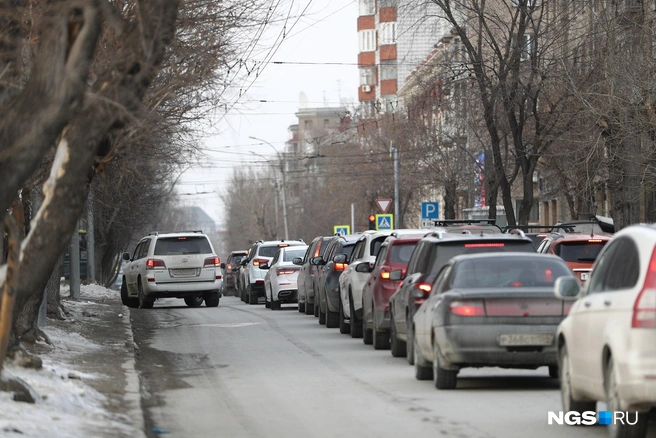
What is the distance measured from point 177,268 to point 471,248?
18532 mm

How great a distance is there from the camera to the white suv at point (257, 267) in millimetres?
38438

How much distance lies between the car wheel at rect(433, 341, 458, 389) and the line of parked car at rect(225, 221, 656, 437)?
0.01 meters

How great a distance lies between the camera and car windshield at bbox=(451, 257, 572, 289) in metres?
13.3

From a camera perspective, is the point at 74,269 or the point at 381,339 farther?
the point at 74,269

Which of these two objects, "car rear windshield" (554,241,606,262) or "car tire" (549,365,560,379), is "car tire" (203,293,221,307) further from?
"car tire" (549,365,560,379)

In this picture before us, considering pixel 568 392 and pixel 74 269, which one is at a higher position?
pixel 74 269

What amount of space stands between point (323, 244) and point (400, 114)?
3492cm

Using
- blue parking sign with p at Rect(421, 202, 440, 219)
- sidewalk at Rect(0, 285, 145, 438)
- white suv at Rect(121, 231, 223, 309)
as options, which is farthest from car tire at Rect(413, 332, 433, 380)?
blue parking sign with p at Rect(421, 202, 440, 219)

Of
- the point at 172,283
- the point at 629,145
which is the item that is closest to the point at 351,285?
the point at 629,145

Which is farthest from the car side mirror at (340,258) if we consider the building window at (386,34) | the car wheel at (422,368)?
the building window at (386,34)

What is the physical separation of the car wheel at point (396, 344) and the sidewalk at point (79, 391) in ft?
11.5

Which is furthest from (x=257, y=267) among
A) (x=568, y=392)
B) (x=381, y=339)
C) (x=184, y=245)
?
(x=568, y=392)

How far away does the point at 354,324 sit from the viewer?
70.7 feet

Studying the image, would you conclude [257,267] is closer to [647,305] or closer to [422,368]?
[422,368]
